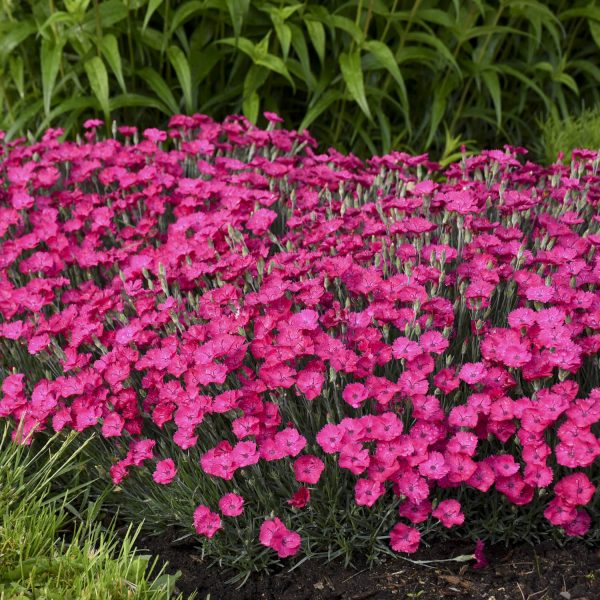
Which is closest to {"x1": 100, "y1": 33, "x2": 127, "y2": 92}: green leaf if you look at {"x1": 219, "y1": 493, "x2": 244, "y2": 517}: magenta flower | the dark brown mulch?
{"x1": 219, "y1": 493, "x2": 244, "y2": 517}: magenta flower

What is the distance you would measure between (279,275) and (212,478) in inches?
23.9

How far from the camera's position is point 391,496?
2445 mm

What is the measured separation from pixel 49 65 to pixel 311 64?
140cm

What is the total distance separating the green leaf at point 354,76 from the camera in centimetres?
402

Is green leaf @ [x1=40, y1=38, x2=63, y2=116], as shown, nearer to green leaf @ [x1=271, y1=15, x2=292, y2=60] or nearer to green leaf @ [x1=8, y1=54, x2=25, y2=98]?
green leaf @ [x1=8, y1=54, x2=25, y2=98]

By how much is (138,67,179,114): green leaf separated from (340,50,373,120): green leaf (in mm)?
807

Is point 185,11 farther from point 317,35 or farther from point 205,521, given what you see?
point 205,521

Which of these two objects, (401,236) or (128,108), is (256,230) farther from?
(128,108)

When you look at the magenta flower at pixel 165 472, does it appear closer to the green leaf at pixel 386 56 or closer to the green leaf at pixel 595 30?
the green leaf at pixel 386 56

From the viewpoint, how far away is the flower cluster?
225 cm

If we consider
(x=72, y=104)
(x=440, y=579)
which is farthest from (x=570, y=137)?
(x=440, y=579)

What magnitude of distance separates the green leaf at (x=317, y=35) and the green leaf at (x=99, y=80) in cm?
96

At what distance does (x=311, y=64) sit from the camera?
15.3 feet

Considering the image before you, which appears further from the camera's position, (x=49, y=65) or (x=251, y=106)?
(x=251, y=106)
